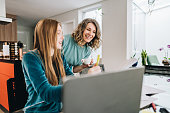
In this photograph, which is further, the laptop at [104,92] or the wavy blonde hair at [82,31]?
the wavy blonde hair at [82,31]

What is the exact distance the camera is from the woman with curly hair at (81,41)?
1680 millimetres

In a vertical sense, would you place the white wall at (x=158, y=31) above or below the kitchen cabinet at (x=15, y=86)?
above

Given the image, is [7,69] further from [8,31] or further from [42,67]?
[8,31]

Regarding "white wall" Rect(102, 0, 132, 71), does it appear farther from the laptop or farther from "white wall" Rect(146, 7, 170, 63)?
the laptop

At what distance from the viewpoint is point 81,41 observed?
1.75m

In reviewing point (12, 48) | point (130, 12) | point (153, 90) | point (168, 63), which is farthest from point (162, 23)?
point (12, 48)

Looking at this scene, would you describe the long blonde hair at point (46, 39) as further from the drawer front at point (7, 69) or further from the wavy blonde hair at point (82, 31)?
the drawer front at point (7, 69)

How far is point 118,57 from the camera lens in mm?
3285

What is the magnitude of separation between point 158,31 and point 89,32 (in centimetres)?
391

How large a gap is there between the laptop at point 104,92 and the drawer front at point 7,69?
2.02 meters

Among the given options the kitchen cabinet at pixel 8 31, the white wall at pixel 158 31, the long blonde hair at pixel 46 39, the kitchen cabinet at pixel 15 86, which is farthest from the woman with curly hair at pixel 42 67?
the kitchen cabinet at pixel 8 31

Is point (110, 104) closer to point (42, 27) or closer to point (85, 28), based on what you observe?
point (42, 27)

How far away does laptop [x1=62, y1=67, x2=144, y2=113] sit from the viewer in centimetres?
29

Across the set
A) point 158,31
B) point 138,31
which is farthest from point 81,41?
point 158,31
